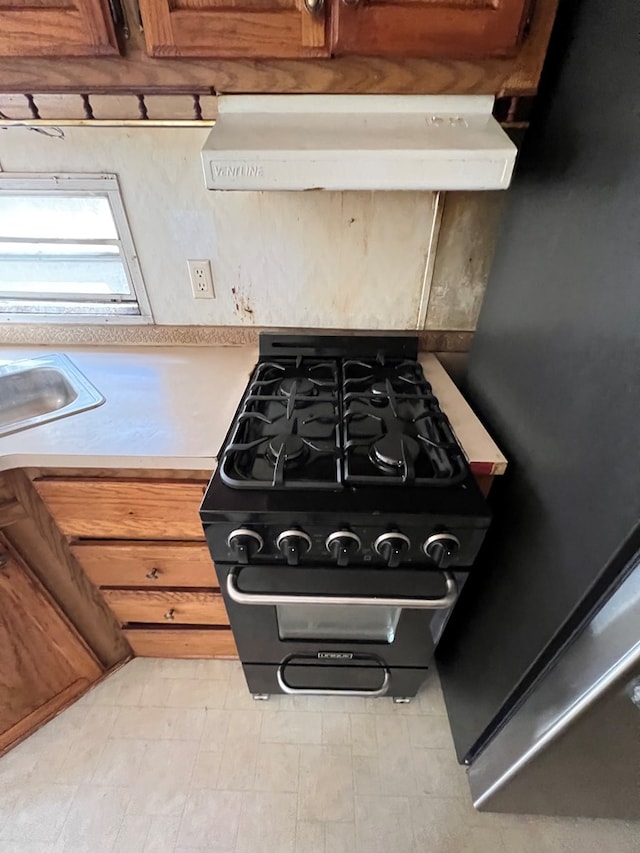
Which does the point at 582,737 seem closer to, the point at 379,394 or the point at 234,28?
the point at 379,394

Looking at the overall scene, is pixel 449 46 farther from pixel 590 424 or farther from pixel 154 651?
pixel 154 651

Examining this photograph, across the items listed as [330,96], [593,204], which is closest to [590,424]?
[593,204]

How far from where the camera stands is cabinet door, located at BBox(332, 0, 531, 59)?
0.66m

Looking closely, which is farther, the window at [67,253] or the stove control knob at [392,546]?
the window at [67,253]

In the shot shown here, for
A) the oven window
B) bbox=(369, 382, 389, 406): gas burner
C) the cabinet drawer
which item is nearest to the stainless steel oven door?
the oven window

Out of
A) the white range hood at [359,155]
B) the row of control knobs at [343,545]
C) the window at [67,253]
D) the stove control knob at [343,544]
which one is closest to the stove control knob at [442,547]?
the row of control knobs at [343,545]

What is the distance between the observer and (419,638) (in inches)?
39.9

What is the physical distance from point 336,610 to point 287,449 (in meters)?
0.43

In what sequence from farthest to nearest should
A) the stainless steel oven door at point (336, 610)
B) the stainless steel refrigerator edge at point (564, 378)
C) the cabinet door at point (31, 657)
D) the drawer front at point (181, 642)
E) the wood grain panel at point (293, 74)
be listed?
1. the drawer front at point (181, 642)
2. the cabinet door at point (31, 657)
3. the stainless steel oven door at point (336, 610)
4. the wood grain panel at point (293, 74)
5. the stainless steel refrigerator edge at point (564, 378)

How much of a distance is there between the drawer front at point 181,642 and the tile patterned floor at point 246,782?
0.08m

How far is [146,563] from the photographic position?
3.41 ft

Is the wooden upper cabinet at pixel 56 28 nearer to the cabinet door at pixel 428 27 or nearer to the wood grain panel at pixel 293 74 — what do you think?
the wood grain panel at pixel 293 74

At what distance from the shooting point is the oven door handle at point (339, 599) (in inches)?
32.6

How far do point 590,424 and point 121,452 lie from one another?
819 millimetres
